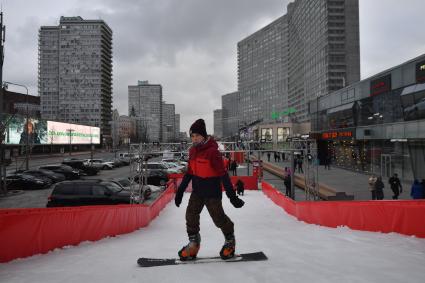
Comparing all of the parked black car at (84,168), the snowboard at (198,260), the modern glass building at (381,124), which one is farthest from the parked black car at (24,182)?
the modern glass building at (381,124)

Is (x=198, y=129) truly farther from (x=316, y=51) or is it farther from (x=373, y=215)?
(x=316, y=51)

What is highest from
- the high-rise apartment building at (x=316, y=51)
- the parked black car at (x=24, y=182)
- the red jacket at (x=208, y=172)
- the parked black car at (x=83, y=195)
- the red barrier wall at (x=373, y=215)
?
the high-rise apartment building at (x=316, y=51)

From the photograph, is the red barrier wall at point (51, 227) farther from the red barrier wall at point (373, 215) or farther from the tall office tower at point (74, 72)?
the tall office tower at point (74, 72)

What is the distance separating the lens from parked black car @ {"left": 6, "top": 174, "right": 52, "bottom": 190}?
25.0 m

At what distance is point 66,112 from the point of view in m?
170

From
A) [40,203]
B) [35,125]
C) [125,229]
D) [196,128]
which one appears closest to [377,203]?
[196,128]

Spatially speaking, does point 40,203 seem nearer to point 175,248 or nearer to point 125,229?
point 125,229

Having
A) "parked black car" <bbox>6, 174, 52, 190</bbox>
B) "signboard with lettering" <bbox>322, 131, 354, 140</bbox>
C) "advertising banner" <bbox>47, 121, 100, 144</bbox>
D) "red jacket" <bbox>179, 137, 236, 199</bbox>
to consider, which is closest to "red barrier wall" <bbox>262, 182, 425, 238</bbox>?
"red jacket" <bbox>179, 137, 236, 199</bbox>

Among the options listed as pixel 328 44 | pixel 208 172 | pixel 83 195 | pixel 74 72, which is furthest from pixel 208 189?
pixel 74 72

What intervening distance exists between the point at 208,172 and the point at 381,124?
28.2 m

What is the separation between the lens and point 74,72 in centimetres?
17125

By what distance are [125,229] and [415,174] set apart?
23184 mm

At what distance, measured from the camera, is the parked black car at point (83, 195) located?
48.4 feet

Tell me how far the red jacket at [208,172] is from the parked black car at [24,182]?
25.2 m
